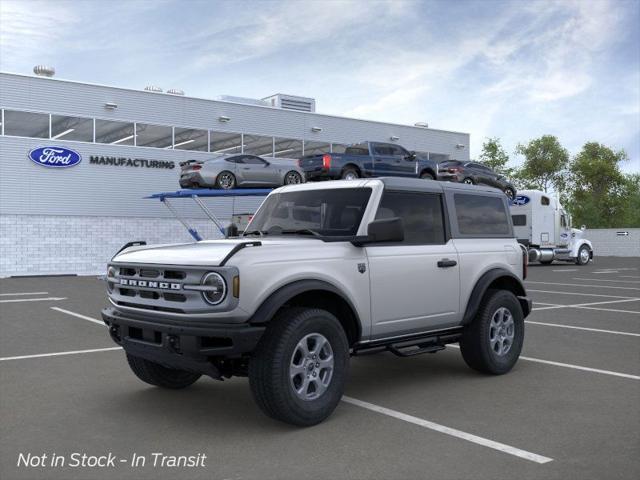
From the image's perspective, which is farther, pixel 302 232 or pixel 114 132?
pixel 114 132

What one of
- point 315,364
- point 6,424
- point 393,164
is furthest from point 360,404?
point 393,164

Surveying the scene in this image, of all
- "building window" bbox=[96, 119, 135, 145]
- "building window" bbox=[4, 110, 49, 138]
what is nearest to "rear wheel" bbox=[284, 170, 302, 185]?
"building window" bbox=[96, 119, 135, 145]

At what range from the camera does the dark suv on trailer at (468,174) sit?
80.2 ft

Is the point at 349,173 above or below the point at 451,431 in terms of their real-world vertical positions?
above

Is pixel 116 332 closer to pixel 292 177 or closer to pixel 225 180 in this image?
pixel 225 180

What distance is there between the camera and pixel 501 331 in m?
7.02

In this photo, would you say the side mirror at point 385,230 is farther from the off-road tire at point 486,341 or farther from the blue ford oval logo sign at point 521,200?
the blue ford oval logo sign at point 521,200

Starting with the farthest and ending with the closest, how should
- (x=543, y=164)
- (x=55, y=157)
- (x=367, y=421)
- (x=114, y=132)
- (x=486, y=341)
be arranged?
(x=543, y=164)
(x=114, y=132)
(x=55, y=157)
(x=486, y=341)
(x=367, y=421)

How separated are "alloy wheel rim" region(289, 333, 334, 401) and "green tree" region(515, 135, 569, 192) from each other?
238ft

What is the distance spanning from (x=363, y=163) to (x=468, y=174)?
245 inches

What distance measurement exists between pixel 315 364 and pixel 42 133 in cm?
2549

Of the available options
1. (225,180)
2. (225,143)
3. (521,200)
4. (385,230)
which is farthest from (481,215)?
(225,143)

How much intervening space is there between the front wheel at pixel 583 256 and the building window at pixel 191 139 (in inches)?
751

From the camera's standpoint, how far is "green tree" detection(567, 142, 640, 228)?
71312mm
